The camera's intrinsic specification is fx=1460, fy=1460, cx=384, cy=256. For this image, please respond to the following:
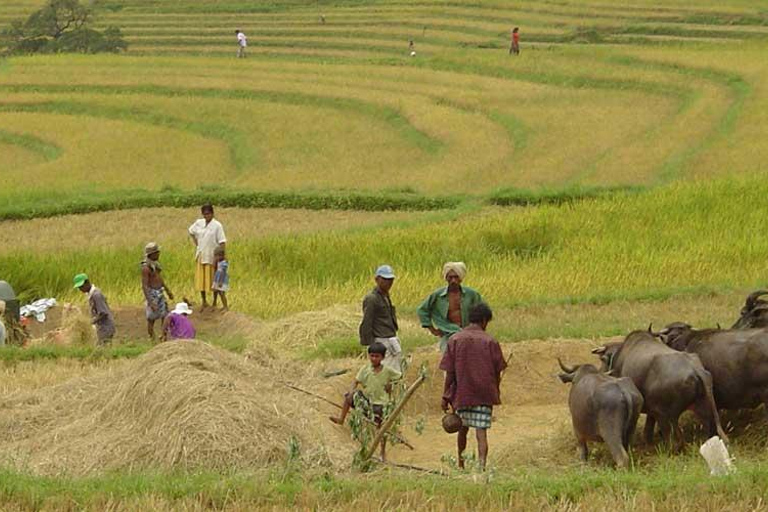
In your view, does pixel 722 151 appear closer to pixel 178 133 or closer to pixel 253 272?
pixel 253 272

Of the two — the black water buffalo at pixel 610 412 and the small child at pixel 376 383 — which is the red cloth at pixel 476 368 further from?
the small child at pixel 376 383

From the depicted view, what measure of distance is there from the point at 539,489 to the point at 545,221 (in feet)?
36.7

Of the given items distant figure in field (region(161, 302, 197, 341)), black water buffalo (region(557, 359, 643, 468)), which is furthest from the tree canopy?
black water buffalo (region(557, 359, 643, 468))

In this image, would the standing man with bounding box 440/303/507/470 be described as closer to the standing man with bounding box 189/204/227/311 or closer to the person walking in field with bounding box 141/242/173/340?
the person walking in field with bounding box 141/242/173/340

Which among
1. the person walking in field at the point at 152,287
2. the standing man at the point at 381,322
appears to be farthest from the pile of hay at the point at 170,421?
the person walking in field at the point at 152,287

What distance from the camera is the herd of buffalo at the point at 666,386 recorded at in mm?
8820

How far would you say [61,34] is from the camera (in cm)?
4806

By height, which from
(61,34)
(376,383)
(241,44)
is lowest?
(61,34)

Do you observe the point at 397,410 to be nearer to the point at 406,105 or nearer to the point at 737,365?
the point at 737,365

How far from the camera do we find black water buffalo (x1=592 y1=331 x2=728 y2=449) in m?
8.88

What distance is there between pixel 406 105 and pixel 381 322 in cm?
2167

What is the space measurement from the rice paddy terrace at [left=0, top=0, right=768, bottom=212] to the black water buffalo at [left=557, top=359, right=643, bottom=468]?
554 inches

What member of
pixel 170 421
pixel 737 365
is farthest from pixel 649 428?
pixel 170 421

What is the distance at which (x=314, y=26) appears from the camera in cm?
4788
